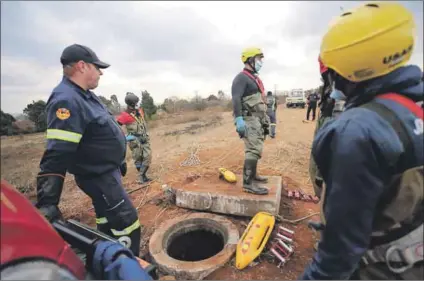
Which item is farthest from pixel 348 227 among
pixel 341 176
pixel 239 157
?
pixel 239 157

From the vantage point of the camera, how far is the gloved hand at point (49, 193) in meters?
1.68

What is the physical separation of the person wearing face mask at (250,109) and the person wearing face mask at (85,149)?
6.04 ft

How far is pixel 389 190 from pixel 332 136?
0.33 m

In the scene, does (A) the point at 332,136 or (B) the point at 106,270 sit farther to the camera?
(B) the point at 106,270

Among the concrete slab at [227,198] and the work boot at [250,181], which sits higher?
the work boot at [250,181]

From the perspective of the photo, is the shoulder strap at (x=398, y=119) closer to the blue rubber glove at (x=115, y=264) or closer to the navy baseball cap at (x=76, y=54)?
the blue rubber glove at (x=115, y=264)

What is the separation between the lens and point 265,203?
353 centimetres

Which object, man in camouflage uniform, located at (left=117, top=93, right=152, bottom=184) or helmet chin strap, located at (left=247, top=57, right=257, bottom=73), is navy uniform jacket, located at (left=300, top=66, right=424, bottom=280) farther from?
man in camouflage uniform, located at (left=117, top=93, right=152, bottom=184)

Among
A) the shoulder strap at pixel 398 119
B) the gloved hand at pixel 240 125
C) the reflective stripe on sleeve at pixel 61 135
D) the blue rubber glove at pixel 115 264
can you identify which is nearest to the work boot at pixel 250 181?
the gloved hand at pixel 240 125

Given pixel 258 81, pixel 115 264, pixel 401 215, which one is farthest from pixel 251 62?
pixel 115 264

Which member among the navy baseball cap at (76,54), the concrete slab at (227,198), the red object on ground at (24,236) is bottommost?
the concrete slab at (227,198)

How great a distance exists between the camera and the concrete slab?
3568 millimetres

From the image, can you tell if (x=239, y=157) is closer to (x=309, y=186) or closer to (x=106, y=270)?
(x=309, y=186)

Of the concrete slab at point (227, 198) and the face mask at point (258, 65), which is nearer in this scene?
the concrete slab at point (227, 198)
